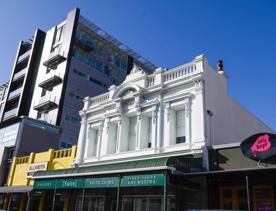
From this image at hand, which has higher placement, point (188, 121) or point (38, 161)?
point (188, 121)

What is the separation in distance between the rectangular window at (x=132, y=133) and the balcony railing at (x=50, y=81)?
2121 cm

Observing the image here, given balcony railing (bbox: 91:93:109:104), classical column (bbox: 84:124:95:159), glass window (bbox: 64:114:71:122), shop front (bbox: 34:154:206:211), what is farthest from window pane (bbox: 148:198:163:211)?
glass window (bbox: 64:114:71:122)

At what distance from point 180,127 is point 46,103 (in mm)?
24901

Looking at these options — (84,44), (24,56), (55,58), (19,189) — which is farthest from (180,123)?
(24,56)

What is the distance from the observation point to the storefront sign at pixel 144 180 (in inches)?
447

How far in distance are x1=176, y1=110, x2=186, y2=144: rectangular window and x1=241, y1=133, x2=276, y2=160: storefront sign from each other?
3.67 metres

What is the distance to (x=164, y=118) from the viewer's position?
15633mm

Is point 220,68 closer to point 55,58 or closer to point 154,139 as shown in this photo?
point 154,139

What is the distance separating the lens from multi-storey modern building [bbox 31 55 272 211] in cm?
1260

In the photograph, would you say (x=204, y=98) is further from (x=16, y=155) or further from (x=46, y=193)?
(x=16, y=155)

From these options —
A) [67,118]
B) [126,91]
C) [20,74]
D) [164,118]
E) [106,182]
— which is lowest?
[106,182]

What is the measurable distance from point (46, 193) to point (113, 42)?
90.2 ft

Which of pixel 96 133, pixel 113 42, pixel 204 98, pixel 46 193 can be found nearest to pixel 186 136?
pixel 204 98

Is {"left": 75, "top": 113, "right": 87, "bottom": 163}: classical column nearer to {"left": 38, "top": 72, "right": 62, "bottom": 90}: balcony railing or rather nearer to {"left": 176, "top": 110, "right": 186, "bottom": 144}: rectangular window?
{"left": 176, "top": 110, "right": 186, "bottom": 144}: rectangular window
